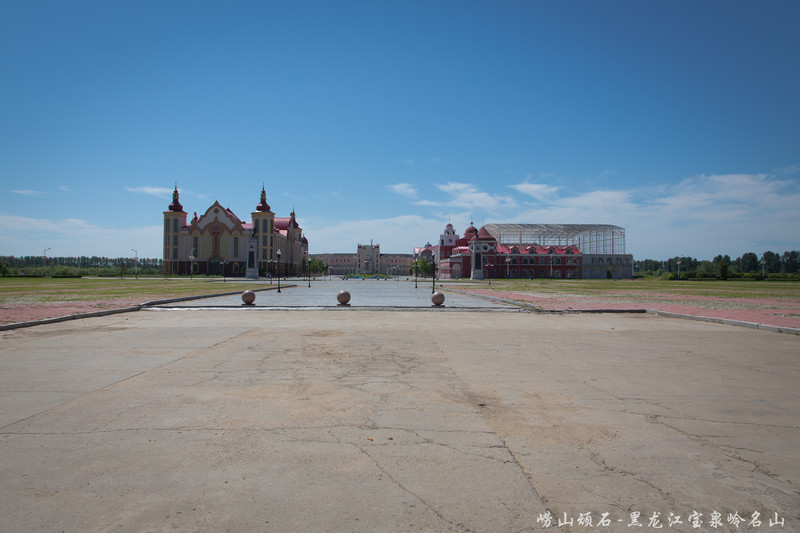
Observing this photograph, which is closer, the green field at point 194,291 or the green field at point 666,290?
the green field at point 194,291

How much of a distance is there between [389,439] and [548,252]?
11485 cm

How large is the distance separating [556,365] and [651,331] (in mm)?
7579

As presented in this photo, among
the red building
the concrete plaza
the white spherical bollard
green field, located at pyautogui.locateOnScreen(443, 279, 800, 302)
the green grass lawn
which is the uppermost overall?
the red building

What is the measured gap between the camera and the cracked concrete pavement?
341 centimetres

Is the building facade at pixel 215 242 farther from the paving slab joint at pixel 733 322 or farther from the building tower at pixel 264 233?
the paving slab joint at pixel 733 322

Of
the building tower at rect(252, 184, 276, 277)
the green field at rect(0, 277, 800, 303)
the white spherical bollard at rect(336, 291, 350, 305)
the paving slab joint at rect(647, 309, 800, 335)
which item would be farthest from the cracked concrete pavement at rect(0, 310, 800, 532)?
the building tower at rect(252, 184, 276, 277)

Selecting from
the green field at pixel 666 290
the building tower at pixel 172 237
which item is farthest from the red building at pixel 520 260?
the building tower at pixel 172 237

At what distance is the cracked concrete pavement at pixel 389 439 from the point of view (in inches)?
134

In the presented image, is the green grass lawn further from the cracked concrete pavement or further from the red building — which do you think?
the red building

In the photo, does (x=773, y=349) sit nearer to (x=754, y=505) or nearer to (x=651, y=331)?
(x=651, y=331)

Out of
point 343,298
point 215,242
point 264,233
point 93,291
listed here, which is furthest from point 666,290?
point 215,242

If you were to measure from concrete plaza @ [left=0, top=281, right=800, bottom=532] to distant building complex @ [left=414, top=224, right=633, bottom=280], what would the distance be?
98.0m

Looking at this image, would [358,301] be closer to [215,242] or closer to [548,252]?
[215,242]

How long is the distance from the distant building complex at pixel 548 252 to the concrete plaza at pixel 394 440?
9799 centimetres
